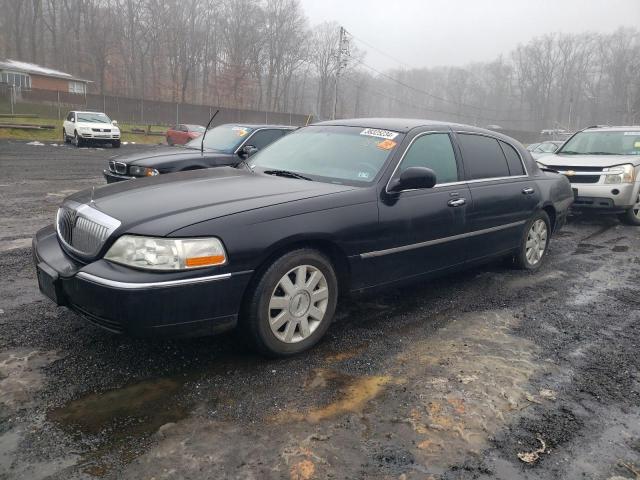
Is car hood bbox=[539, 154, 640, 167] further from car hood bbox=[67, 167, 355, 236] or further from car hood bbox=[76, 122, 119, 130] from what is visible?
car hood bbox=[76, 122, 119, 130]

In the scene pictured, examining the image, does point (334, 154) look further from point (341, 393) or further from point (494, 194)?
point (341, 393)

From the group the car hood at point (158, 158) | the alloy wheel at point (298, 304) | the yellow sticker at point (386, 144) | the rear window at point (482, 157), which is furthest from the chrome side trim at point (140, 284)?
the car hood at point (158, 158)

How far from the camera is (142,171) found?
768 centimetres

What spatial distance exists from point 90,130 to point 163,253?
73.4 feet

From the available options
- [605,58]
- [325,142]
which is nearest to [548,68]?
[605,58]

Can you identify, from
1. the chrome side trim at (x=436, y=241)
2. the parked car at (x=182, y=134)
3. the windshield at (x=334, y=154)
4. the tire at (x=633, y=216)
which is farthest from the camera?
the parked car at (x=182, y=134)

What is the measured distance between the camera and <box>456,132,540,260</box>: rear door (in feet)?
15.4

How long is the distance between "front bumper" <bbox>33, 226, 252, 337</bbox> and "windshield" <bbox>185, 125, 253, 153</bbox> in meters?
6.28

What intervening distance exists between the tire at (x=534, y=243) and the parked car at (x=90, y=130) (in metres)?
21.4

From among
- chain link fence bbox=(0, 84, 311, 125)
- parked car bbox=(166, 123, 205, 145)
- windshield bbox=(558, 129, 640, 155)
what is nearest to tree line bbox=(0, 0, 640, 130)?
chain link fence bbox=(0, 84, 311, 125)

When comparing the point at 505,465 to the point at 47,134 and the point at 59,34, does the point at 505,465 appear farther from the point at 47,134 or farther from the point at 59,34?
the point at 59,34

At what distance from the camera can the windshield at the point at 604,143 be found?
30.1 feet

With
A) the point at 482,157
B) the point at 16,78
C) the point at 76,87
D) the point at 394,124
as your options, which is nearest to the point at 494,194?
the point at 482,157

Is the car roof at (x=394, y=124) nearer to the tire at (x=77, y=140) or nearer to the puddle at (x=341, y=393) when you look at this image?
the puddle at (x=341, y=393)
